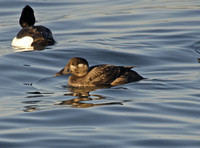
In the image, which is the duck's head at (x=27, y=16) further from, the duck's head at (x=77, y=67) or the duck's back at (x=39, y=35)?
the duck's head at (x=77, y=67)

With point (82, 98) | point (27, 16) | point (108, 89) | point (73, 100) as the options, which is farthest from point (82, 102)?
point (27, 16)

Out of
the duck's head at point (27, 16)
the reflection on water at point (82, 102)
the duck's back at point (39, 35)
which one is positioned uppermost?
the duck's head at point (27, 16)

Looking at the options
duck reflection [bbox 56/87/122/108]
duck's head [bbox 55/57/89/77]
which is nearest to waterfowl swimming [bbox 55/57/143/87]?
duck's head [bbox 55/57/89/77]

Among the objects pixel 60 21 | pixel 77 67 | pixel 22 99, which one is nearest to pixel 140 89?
pixel 77 67

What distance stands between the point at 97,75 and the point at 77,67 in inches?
17.7

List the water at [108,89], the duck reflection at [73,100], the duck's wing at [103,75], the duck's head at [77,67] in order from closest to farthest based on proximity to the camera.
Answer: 1. the water at [108,89]
2. the duck reflection at [73,100]
3. the duck's wing at [103,75]
4. the duck's head at [77,67]

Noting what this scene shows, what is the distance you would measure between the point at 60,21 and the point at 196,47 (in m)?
5.89

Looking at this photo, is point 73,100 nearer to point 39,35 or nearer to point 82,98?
point 82,98

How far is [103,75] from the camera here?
11852 mm

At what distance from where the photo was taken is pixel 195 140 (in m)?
7.88

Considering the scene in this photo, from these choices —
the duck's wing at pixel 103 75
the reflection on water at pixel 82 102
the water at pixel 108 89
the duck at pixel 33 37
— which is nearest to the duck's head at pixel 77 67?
the duck's wing at pixel 103 75

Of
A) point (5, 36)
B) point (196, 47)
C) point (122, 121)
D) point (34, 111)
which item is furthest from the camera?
point (5, 36)

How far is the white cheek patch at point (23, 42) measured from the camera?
1670cm

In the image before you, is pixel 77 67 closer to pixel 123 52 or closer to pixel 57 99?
pixel 57 99
